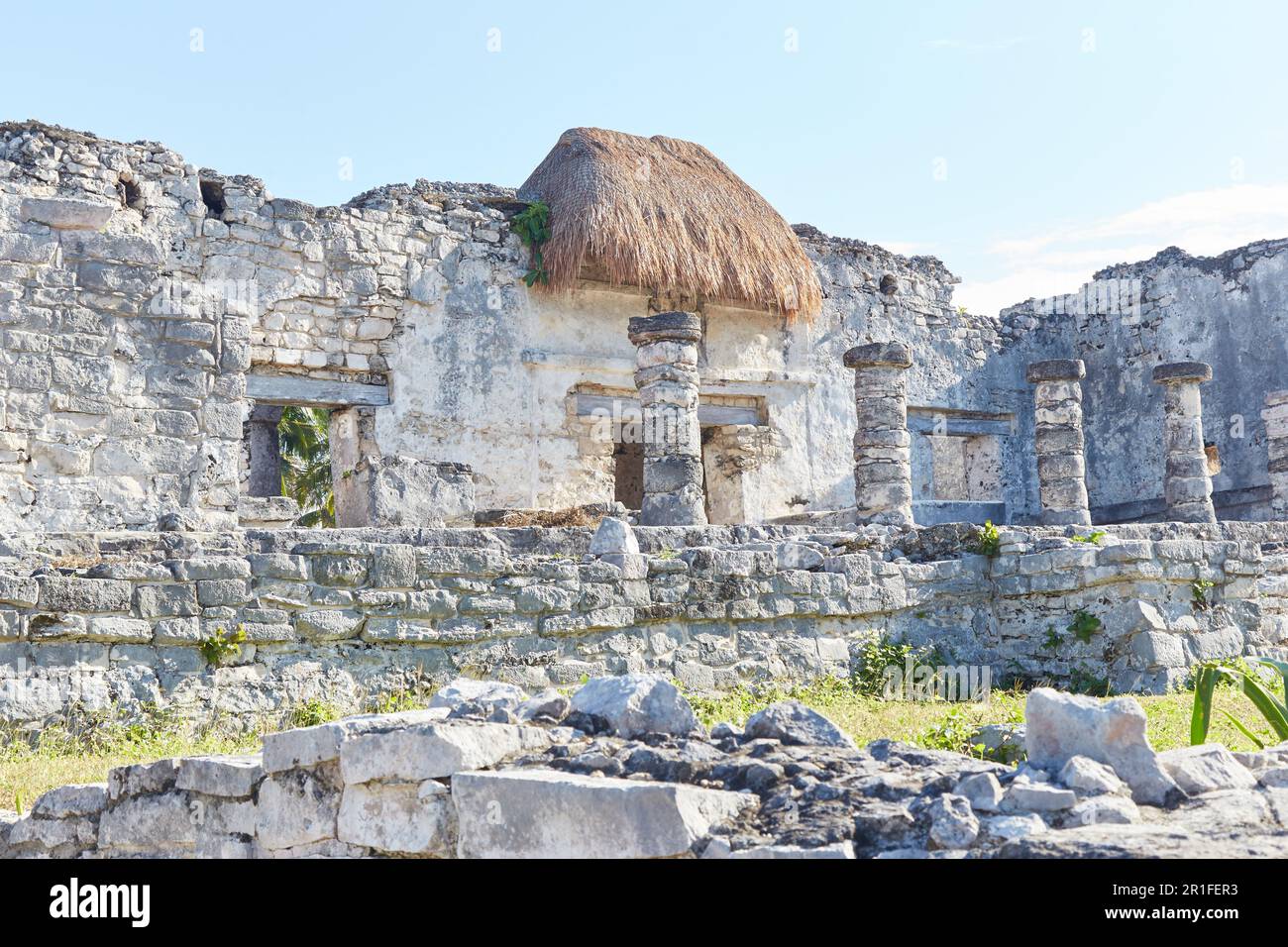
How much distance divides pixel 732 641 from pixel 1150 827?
4593 mm

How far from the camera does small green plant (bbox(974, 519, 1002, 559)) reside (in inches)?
333

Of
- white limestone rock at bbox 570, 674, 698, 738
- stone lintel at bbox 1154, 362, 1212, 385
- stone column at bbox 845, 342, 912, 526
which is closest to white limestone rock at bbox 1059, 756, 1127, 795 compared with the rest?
white limestone rock at bbox 570, 674, 698, 738

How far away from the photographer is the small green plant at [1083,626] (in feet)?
26.6

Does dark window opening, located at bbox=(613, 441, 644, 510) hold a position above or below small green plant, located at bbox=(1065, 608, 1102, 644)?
above

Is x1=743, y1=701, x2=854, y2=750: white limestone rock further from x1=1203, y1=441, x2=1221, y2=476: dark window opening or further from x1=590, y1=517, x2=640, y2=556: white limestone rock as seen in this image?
x1=1203, y1=441, x2=1221, y2=476: dark window opening

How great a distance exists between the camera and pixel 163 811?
4.09 m

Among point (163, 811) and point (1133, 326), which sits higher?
point (1133, 326)

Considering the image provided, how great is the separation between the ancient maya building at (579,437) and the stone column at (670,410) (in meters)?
0.03

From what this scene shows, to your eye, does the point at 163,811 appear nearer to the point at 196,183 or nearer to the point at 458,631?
the point at 458,631

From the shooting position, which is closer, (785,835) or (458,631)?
(785,835)

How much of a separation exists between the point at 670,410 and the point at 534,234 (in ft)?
11.0

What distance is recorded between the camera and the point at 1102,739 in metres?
3.23

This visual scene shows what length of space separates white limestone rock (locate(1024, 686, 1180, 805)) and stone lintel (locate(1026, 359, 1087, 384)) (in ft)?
33.5
